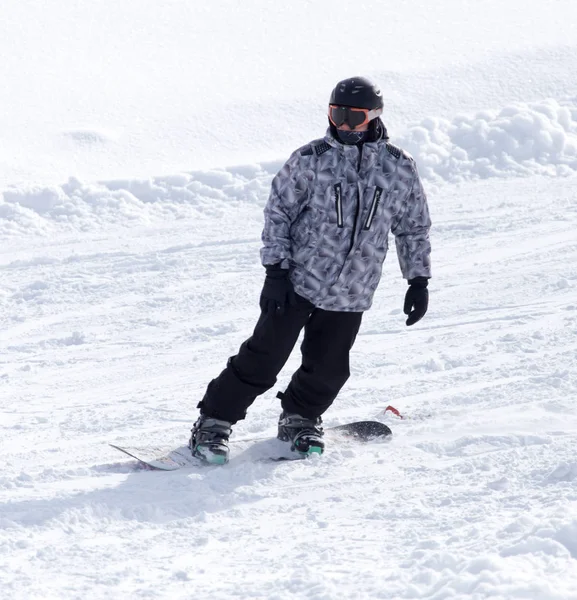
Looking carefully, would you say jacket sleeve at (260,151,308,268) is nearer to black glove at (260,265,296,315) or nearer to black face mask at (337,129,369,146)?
black glove at (260,265,296,315)

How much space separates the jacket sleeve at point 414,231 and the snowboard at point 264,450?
0.74 meters

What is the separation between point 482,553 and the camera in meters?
2.95

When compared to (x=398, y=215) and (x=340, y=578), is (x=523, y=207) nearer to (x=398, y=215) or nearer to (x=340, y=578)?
(x=398, y=215)

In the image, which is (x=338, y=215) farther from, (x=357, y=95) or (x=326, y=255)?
(x=357, y=95)

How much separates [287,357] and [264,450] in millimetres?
505

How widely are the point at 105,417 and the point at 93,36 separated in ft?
33.0

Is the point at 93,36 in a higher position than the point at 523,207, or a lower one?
higher

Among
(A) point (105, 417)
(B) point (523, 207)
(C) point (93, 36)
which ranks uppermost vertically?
(C) point (93, 36)

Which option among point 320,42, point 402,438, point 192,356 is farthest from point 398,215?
point 320,42

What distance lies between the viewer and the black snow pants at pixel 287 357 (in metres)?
3.90

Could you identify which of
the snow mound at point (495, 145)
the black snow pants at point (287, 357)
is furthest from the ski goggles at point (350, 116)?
the snow mound at point (495, 145)

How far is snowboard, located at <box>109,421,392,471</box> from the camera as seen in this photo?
401 centimetres

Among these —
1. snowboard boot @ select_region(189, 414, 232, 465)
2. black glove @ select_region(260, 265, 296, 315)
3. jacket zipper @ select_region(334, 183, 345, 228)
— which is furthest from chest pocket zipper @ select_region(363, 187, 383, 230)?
snowboard boot @ select_region(189, 414, 232, 465)

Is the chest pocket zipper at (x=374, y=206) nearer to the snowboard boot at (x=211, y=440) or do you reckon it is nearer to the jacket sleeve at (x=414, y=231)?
the jacket sleeve at (x=414, y=231)
